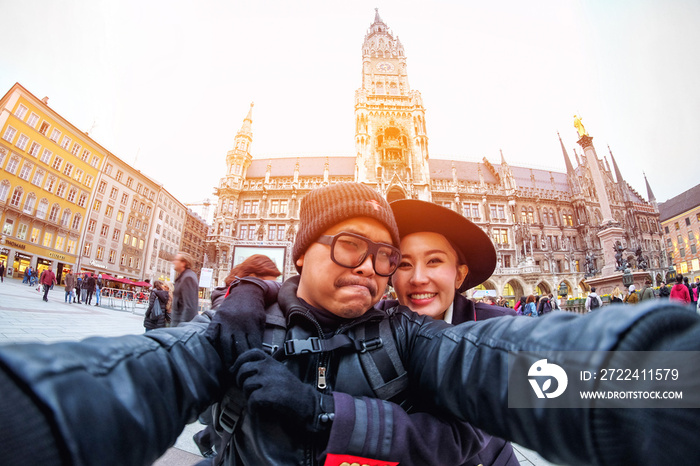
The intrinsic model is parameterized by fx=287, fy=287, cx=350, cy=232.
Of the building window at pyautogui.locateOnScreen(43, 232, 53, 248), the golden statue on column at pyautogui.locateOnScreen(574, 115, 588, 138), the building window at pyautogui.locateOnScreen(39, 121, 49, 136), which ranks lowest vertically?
the building window at pyautogui.locateOnScreen(43, 232, 53, 248)

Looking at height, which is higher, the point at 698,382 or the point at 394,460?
the point at 698,382

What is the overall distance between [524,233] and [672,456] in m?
37.6

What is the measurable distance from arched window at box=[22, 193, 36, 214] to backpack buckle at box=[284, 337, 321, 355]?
31.8 metres

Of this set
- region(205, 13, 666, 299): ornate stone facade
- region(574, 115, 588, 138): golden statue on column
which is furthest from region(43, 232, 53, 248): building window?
region(574, 115, 588, 138): golden statue on column

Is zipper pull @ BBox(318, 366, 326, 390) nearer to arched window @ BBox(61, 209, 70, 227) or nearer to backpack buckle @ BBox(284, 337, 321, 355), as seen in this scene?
backpack buckle @ BBox(284, 337, 321, 355)

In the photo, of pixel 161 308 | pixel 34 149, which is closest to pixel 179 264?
pixel 161 308

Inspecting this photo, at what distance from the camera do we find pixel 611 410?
0.53 meters

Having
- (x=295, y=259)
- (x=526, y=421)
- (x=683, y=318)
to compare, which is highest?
(x=295, y=259)

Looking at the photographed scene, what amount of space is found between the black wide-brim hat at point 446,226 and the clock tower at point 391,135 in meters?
28.0

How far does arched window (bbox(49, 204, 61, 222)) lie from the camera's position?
24.0 meters

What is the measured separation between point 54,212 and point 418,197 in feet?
106

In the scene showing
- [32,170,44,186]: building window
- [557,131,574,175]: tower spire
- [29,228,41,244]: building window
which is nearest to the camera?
[32,170,44,186]: building window

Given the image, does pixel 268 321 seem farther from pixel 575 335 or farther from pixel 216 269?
pixel 216 269

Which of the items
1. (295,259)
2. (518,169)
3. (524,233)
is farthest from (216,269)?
(518,169)
